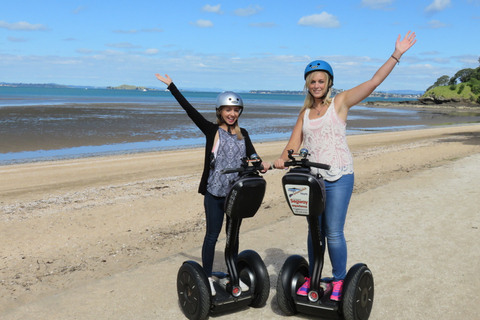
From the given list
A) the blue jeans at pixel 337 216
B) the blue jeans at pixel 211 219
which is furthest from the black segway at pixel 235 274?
the blue jeans at pixel 337 216

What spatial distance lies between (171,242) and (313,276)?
3.36 m

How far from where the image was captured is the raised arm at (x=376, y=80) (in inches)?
142

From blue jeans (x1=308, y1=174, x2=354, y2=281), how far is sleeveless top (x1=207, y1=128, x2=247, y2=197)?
2.67ft

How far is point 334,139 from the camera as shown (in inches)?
148

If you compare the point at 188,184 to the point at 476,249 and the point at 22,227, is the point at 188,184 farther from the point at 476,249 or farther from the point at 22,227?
the point at 476,249

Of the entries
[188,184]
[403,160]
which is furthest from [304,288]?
[403,160]

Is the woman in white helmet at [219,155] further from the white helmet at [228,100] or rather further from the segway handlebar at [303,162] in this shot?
the segway handlebar at [303,162]

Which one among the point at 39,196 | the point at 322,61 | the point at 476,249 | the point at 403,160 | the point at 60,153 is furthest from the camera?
the point at 60,153

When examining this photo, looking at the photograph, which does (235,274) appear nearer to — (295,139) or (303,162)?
(303,162)

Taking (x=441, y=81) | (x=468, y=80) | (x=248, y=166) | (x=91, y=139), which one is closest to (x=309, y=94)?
(x=248, y=166)

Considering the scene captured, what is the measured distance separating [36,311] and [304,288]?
2441mm

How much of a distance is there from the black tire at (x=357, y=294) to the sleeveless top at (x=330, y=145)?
80 cm

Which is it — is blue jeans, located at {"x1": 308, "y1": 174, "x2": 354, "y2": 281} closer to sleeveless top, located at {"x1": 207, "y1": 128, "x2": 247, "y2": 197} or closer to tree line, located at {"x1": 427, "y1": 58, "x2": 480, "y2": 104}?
sleeveless top, located at {"x1": 207, "y1": 128, "x2": 247, "y2": 197}

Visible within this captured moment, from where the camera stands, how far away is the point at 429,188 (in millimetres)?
9461
